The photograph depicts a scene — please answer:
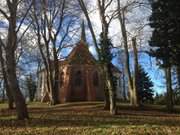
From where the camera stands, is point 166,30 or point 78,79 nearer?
point 166,30

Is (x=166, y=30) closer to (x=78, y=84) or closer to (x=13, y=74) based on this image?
(x=13, y=74)

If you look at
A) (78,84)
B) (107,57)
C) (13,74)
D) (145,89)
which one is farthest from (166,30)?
(78,84)

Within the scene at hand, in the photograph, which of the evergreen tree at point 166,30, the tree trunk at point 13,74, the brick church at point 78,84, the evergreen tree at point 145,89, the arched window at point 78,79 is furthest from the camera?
the arched window at point 78,79

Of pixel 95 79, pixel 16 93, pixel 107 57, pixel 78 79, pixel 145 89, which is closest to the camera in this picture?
pixel 16 93

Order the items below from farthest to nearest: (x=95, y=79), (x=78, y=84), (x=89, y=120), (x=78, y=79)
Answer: (x=95, y=79) < (x=78, y=79) < (x=78, y=84) < (x=89, y=120)

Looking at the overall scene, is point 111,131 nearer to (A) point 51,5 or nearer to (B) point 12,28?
(B) point 12,28

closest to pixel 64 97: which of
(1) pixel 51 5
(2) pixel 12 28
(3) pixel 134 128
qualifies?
(1) pixel 51 5

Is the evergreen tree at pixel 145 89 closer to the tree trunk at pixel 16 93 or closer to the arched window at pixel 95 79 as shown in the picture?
the arched window at pixel 95 79

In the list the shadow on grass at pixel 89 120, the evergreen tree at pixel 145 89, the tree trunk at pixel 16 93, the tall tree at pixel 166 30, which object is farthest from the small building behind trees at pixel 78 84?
the tree trunk at pixel 16 93

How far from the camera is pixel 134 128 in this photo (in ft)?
51.8

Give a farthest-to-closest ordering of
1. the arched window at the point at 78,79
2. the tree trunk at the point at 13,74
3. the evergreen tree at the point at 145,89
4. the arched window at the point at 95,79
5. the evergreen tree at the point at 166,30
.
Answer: the arched window at the point at 95,79 → the arched window at the point at 78,79 → the evergreen tree at the point at 145,89 → the evergreen tree at the point at 166,30 → the tree trunk at the point at 13,74

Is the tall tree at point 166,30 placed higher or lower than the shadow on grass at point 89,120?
higher

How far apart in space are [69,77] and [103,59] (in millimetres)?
33316

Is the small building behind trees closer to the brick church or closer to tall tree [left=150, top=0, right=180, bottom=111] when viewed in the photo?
the brick church
